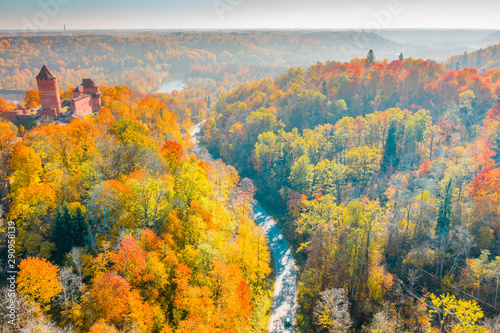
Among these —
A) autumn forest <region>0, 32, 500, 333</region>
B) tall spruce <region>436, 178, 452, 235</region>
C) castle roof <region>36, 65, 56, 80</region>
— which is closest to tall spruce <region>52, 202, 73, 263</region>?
autumn forest <region>0, 32, 500, 333</region>

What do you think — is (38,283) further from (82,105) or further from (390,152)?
(390,152)

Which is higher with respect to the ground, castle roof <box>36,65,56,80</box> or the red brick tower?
castle roof <box>36,65,56,80</box>

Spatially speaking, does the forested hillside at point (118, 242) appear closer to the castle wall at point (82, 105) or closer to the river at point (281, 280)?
the river at point (281, 280)

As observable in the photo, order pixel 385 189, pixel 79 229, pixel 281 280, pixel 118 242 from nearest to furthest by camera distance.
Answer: pixel 118 242 < pixel 79 229 < pixel 281 280 < pixel 385 189

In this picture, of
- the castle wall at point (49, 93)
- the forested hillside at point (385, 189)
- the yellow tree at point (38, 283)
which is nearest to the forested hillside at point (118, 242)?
the yellow tree at point (38, 283)

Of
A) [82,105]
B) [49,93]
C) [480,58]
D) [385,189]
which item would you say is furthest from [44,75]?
[480,58]

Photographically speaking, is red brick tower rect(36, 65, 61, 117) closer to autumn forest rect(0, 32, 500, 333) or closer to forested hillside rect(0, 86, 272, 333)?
autumn forest rect(0, 32, 500, 333)
